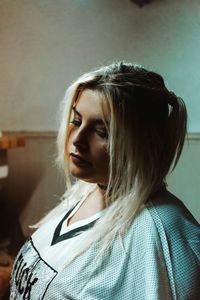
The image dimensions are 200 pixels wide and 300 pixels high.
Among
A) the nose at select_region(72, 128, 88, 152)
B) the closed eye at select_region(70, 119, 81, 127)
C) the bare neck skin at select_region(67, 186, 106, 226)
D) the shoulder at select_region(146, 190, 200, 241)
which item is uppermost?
the closed eye at select_region(70, 119, 81, 127)

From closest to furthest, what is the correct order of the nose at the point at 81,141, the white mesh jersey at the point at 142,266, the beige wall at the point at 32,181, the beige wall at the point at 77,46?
the white mesh jersey at the point at 142,266
the nose at the point at 81,141
the beige wall at the point at 77,46
the beige wall at the point at 32,181

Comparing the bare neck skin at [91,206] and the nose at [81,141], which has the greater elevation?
the nose at [81,141]

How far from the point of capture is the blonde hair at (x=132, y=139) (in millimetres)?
653

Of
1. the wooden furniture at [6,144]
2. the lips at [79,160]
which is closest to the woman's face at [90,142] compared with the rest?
the lips at [79,160]

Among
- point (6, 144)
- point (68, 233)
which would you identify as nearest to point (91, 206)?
point (68, 233)

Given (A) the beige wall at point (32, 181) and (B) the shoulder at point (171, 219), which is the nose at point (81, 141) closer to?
(B) the shoulder at point (171, 219)

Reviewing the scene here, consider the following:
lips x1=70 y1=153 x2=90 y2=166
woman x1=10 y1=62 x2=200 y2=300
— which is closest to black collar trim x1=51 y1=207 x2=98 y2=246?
woman x1=10 y1=62 x2=200 y2=300

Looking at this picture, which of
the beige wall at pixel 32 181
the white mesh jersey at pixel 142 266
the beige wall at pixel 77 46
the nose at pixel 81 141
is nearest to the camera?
the white mesh jersey at pixel 142 266

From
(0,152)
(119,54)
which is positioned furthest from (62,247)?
(119,54)

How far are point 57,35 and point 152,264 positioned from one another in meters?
1.27

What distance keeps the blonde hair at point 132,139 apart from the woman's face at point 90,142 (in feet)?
0.08

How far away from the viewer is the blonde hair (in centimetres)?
65

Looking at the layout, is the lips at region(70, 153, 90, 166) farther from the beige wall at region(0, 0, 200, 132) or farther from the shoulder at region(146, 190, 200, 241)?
the beige wall at region(0, 0, 200, 132)

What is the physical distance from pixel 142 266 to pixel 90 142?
0.79 feet
